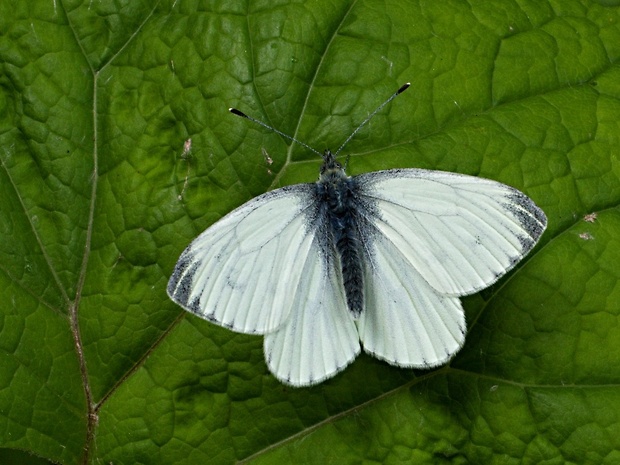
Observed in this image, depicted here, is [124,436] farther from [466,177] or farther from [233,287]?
[466,177]

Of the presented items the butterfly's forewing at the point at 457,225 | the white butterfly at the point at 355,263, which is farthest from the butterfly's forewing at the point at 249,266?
the butterfly's forewing at the point at 457,225

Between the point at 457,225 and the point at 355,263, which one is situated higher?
the point at 457,225

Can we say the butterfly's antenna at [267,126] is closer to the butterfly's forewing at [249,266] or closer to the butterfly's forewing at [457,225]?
the butterfly's forewing at [249,266]

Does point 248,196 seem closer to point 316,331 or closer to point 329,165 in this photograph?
point 329,165

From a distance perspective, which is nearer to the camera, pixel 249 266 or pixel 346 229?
pixel 249 266

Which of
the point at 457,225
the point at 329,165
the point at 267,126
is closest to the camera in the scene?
the point at 457,225

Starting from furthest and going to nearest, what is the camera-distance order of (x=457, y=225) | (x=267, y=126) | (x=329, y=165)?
(x=267, y=126)
(x=329, y=165)
(x=457, y=225)

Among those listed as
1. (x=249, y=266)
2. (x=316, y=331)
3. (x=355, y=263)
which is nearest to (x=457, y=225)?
(x=355, y=263)

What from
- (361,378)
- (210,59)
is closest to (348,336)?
(361,378)
